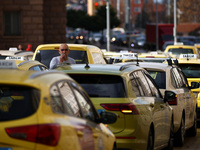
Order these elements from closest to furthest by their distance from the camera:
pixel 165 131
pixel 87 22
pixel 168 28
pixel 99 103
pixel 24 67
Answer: pixel 99 103
pixel 165 131
pixel 24 67
pixel 168 28
pixel 87 22

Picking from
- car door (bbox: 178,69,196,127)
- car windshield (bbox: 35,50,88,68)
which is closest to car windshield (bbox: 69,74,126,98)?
car door (bbox: 178,69,196,127)

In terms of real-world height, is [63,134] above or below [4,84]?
below

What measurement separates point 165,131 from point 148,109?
4.55ft

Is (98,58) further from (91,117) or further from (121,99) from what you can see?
(91,117)

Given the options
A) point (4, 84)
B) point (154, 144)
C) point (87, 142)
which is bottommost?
point (154, 144)

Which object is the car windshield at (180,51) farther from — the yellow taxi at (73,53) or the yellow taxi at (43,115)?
the yellow taxi at (43,115)

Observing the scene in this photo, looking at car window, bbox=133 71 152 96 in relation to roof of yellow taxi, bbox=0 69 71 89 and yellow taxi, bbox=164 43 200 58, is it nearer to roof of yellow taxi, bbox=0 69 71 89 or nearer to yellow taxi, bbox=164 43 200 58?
roof of yellow taxi, bbox=0 69 71 89

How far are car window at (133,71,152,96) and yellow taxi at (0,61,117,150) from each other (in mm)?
3242

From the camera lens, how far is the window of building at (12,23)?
1735 inches

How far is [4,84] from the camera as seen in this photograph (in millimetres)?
5520

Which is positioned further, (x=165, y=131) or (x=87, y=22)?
(x=87, y=22)

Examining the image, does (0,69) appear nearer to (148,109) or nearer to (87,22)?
(148,109)

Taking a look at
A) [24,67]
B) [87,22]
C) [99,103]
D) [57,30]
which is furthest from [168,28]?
[99,103]

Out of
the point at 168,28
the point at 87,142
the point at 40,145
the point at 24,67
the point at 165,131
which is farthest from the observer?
the point at 168,28
